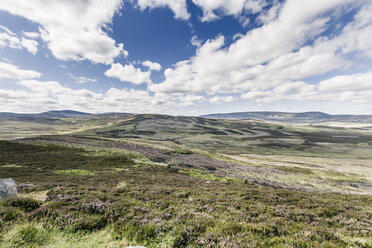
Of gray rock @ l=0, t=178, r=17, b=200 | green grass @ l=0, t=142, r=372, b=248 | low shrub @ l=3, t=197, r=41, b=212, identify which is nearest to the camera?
green grass @ l=0, t=142, r=372, b=248

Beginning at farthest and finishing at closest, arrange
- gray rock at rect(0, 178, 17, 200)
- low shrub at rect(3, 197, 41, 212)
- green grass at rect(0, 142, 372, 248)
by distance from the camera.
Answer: gray rock at rect(0, 178, 17, 200) → low shrub at rect(3, 197, 41, 212) → green grass at rect(0, 142, 372, 248)

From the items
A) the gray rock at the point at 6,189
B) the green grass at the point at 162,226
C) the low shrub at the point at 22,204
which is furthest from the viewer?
the gray rock at the point at 6,189

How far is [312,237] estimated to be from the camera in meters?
6.23

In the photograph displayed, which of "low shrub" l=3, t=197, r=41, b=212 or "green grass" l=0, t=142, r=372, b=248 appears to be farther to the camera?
"low shrub" l=3, t=197, r=41, b=212

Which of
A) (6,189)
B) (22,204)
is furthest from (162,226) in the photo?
(6,189)

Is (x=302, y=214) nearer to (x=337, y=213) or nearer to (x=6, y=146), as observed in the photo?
(x=337, y=213)

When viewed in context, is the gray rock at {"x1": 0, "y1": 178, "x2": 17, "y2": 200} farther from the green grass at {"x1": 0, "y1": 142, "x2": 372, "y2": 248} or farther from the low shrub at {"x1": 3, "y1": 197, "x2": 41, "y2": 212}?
the green grass at {"x1": 0, "y1": 142, "x2": 372, "y2": 248}

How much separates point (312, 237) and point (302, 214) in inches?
144

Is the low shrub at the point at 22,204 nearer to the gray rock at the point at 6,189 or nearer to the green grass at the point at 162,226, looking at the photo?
the green grass at the point at 162,226

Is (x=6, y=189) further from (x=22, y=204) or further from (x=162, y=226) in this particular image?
(x=162, y=226)

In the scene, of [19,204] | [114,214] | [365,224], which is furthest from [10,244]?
[365,224]

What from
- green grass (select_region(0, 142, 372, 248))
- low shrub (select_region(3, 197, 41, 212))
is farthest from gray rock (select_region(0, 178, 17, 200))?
green grass (select_region(0, 142, 372, 248))

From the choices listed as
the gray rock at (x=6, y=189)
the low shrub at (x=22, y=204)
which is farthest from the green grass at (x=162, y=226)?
the gray rock at (x=6, y=189)

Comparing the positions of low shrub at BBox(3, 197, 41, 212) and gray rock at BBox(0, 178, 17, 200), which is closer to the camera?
low shrub at BBox(3, 197, 41, 212)
